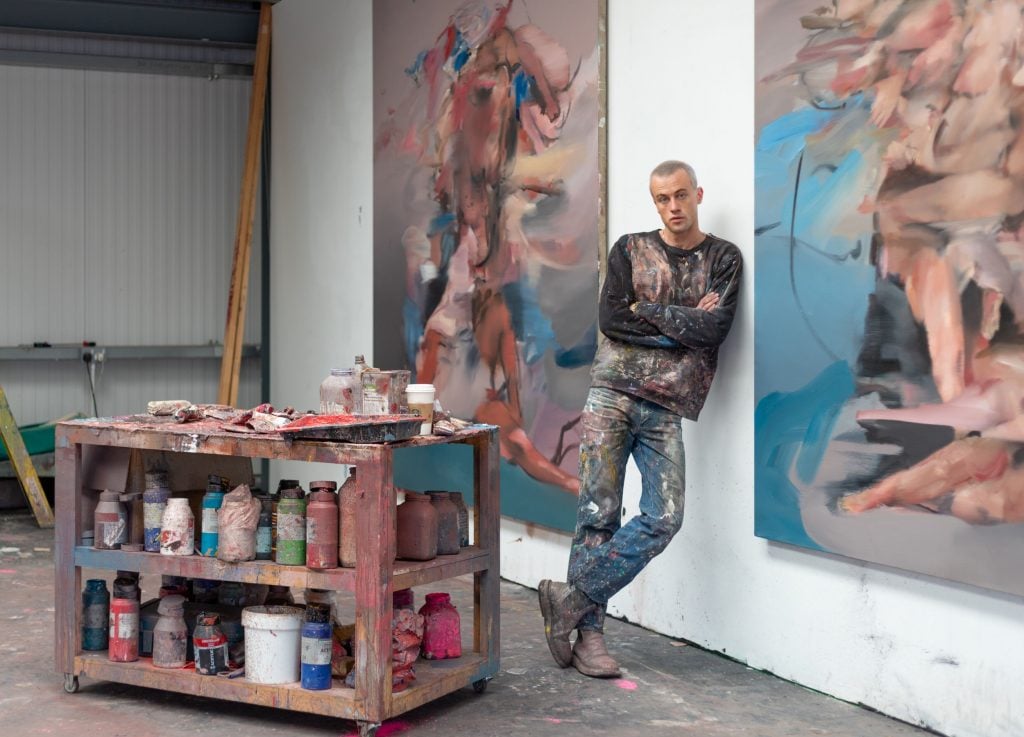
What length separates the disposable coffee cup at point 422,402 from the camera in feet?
13.1

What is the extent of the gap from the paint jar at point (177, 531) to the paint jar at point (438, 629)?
2.60 ft

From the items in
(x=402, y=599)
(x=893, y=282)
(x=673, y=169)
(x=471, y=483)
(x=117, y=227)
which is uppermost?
(x=117, y=227)

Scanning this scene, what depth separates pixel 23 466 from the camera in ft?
25.6

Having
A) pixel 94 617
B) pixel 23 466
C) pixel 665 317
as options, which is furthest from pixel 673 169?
pixel 23 466

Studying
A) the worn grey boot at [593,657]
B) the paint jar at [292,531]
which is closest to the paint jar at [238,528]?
the paint jar at [292,531]

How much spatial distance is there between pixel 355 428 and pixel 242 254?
206 inches

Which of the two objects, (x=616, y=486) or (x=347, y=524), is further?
(x=616, y=486)

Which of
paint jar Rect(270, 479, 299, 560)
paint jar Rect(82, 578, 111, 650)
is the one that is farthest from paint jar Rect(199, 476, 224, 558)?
paint jar Rect(82, 578, 111, 650)

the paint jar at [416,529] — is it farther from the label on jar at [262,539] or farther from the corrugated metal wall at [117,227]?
the corrugated metal wall at [117,227]

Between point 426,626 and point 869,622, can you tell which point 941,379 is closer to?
point 869,622

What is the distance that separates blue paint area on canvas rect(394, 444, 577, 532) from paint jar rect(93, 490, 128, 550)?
2.01m

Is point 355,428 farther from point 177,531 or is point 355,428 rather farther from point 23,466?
point 23,466

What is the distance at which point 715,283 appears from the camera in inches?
174

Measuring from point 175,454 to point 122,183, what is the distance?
518 centimetres
